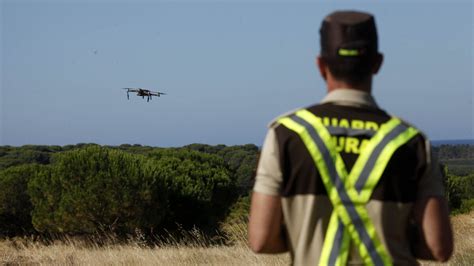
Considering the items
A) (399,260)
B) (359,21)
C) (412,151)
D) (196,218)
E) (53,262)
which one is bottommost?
(196,218)

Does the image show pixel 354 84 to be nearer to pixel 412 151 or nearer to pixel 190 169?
pixel 412 151

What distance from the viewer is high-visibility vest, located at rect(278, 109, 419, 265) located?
2.18 metres

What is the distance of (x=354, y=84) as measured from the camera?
2262 mm

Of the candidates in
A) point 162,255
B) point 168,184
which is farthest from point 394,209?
point 168,184

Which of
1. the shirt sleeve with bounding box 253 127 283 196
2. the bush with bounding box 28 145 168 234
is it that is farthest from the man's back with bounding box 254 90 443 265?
the bush with bounding box 28 145 168 234

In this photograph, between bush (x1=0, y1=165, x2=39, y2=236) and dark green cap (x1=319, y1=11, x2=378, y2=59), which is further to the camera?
bush (x1=0, y1=165, x2=39, y2=236)

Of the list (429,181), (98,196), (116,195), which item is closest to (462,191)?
(116,195)

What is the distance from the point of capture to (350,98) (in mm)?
2248

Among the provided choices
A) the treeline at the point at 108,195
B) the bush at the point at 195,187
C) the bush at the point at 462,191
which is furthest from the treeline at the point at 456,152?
the treeline at the point at 108,195

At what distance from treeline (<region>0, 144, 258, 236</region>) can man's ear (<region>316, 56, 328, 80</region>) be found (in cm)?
2546

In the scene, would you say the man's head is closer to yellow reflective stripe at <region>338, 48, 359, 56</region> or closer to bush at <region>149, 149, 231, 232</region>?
yellow reflective stripe at <region>338, 48, 359, 56</region>

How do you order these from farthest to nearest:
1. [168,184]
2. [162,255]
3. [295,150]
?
1. [168,184]
2. [162,255]
3. [295,150]

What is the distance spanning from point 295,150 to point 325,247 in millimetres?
345

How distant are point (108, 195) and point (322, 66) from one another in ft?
92.7
